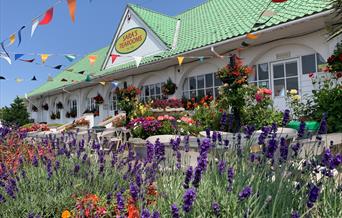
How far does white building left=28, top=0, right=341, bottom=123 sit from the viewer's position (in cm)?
949

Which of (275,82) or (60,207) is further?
(275,82)

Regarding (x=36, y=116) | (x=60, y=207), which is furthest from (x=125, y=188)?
(x=36, y=116)

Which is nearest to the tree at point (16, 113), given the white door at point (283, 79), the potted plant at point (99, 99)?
the potted plant at point (99, 99)

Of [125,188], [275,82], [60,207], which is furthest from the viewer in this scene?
[275,82]

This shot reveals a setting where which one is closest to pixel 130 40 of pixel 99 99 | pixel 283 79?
pixel 99 99

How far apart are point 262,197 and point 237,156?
645mm

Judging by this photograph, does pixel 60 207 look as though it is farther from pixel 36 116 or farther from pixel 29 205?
pixel 36 116

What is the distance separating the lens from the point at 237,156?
2.52 m

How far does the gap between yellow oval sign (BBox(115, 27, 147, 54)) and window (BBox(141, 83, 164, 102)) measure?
2.55m

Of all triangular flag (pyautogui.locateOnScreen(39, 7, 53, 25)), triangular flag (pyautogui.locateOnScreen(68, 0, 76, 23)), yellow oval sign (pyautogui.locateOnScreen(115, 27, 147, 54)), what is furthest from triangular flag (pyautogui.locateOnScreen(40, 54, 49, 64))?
yellow oval sign (pyautogui.locateOnScreen(115, 27, 147, 54))

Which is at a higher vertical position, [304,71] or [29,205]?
[304,71]

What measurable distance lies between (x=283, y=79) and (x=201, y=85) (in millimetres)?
4193

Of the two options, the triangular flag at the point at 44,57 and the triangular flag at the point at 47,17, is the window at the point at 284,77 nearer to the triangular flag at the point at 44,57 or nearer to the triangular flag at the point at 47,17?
the triangular flag at the point at 47,17

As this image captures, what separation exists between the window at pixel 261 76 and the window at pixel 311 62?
1.39 meters
